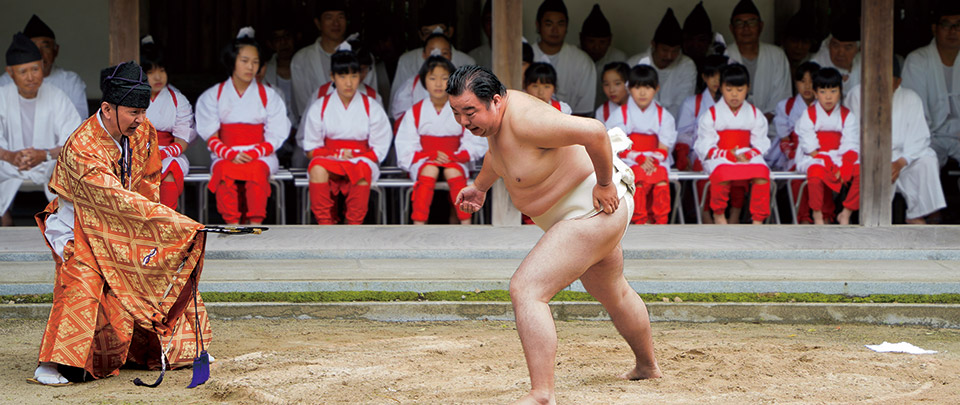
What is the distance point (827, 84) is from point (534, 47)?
200 cm

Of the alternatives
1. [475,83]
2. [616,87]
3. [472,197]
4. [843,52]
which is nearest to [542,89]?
[616,87]

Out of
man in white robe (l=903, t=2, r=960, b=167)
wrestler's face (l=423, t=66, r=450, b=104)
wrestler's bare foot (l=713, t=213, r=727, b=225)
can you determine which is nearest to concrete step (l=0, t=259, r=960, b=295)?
wrestler's bare foot (l=713, t=213, r=727, b=225)

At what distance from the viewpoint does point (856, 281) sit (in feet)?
16.3

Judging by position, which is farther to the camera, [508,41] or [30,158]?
[30,158]

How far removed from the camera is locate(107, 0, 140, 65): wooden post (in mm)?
5625

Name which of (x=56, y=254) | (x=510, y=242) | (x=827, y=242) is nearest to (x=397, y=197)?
(x=510, y=242)

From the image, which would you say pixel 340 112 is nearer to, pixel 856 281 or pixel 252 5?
pixel 252 5

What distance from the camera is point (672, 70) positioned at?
7359mm

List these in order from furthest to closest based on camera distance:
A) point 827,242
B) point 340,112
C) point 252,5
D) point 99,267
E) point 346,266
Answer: point 252,5
point 340,112
point 827,242
point 346,266
point 99,267

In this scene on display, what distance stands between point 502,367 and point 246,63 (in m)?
3.39

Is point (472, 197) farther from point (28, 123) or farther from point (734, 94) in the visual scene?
point (28, 123)

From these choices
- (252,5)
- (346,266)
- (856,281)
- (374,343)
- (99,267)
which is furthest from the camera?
(252,5)

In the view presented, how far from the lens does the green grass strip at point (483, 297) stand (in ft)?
Result: 15.7

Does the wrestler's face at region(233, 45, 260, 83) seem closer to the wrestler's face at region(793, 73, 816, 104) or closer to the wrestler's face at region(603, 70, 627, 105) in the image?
the wrestler's face at region(603, 70, 627, 105)
